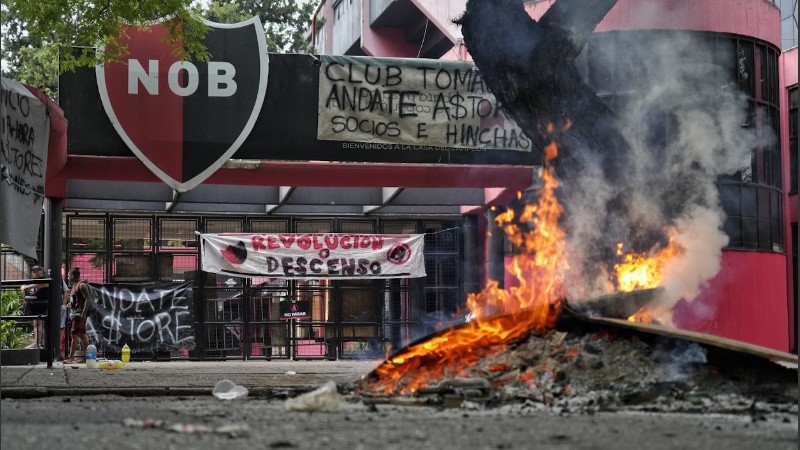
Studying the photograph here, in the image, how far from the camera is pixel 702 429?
6.17 metres

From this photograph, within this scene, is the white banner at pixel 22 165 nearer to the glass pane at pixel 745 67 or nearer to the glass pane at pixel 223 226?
the glass pane at pixel 223 226

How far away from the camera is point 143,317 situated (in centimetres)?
2094

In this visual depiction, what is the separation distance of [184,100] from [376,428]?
35.6ft

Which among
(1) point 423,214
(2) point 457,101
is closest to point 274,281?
(1) point 423,214

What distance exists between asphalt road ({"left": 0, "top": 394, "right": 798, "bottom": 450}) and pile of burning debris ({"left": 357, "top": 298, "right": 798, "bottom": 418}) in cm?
49

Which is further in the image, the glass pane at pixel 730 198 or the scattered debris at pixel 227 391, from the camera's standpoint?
the glass pane at pixel 730 198

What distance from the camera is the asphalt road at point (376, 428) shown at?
5258 mm

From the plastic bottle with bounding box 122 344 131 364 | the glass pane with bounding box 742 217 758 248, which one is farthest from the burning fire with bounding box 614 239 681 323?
the plastic bottle with bounding box 122 344 131 364

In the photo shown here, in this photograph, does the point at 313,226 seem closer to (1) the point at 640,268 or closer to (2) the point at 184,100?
(2) the point at 184,100

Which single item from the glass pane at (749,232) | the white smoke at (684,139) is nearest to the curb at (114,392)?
the white smoke at (684,139)

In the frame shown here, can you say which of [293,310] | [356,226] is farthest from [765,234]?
[293,310]

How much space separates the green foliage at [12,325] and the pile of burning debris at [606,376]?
33.4 ft

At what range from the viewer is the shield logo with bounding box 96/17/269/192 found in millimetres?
15789

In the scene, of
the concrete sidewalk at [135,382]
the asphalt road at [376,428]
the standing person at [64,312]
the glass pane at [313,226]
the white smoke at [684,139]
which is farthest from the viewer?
the glass pane at [313,226]
